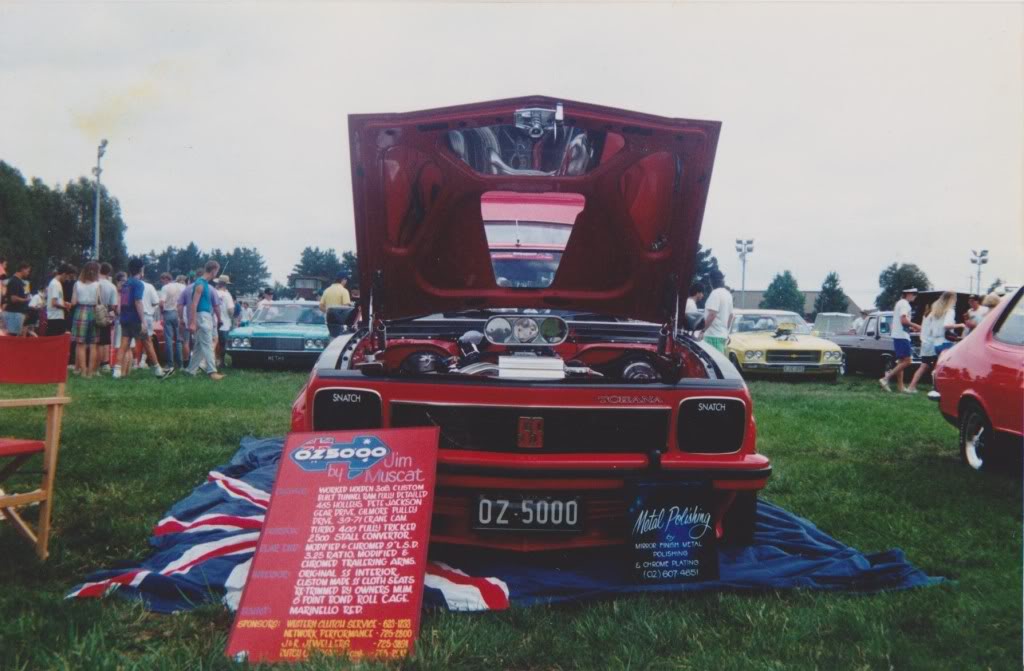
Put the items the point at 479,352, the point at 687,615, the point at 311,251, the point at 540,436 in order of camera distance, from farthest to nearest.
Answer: the point at 311,251 → the point at 479,352 → the point at 540,436 → the point at 687,615

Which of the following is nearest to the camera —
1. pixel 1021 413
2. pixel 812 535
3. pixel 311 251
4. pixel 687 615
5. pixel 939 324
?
pixel 687 615

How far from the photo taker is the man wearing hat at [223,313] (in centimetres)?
1303

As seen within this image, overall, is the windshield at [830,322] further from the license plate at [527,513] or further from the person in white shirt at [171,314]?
the license plate at [527,513]

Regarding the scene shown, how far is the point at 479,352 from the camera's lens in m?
4.22

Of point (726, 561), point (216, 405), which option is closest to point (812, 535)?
point (726, 561)

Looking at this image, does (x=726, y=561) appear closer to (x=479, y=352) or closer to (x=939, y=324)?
(x=479, y=352)

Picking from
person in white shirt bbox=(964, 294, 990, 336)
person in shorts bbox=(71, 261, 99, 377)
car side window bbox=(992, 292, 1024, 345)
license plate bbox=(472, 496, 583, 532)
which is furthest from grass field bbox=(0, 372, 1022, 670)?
person in white shirt bbox=(964, 294, 990, 336)

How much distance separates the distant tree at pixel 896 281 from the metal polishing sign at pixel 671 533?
4414 cm

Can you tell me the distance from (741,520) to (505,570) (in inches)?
42.4

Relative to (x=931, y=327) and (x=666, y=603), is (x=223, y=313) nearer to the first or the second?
(x=931, y=327)

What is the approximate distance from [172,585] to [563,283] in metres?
2.16

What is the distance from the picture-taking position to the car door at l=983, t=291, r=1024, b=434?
5.00 metres

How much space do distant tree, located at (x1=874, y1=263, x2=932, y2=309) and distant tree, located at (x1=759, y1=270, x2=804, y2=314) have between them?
67.9 ft

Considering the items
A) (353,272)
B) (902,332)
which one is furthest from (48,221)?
(902,332)
